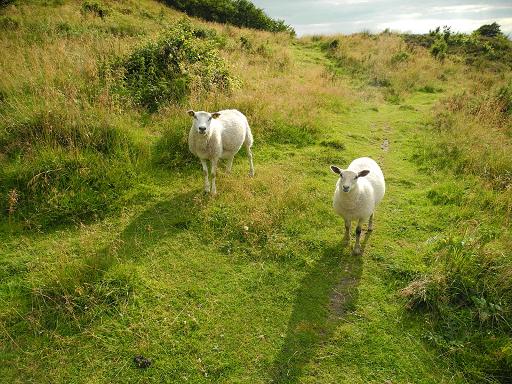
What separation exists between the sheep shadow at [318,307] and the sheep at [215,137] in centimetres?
318

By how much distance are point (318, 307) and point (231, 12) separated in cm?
3666

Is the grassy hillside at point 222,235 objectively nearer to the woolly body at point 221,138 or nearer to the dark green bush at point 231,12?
the woolly body at point 221,138

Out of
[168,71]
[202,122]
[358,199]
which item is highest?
[168,71]


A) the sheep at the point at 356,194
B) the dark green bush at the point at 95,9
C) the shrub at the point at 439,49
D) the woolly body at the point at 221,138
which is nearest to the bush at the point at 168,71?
the woolly body at the point at 221,138

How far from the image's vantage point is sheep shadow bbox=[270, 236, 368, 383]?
4.90 m

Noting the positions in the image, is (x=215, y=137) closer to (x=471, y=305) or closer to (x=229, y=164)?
(x=229, y=164)

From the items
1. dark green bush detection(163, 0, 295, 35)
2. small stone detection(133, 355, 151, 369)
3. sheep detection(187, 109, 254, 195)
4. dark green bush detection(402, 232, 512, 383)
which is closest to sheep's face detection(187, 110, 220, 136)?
sheep detection(187, 109, 254, 195)

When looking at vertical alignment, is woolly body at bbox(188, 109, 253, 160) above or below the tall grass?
below

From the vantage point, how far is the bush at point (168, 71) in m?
11.0

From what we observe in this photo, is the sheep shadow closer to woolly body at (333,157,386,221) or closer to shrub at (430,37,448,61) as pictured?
woolly body at (333,157,386,221)

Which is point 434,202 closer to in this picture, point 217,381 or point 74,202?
point 217,381

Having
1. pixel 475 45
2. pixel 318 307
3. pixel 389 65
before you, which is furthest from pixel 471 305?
pixel 475 45

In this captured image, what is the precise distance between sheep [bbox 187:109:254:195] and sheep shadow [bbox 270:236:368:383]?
3.18 m

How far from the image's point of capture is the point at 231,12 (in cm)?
3631
